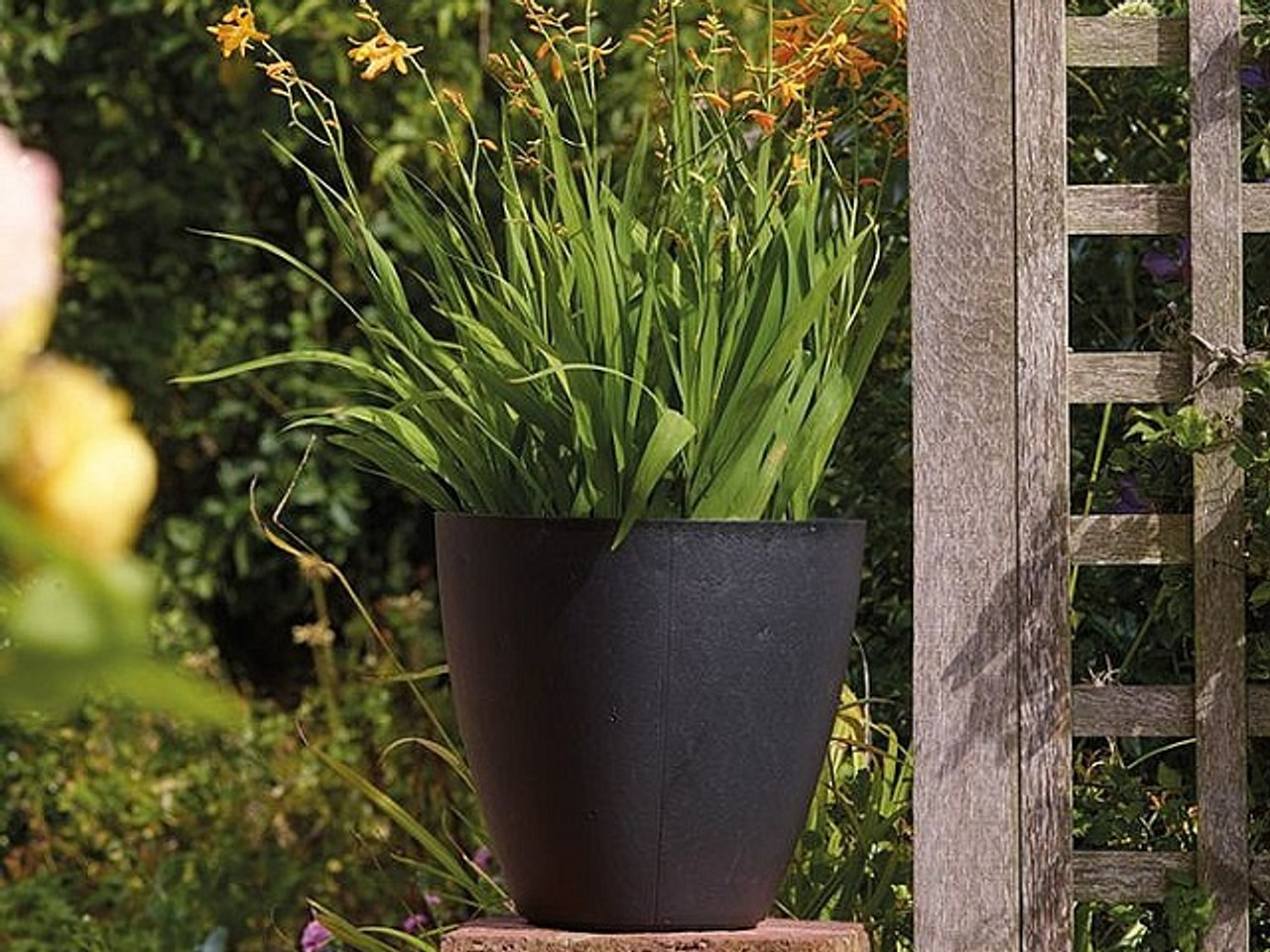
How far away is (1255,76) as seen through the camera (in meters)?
2.10

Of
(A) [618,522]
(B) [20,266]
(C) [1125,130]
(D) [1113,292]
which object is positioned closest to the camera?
(B) [20,266]

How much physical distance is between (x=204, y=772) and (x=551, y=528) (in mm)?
2324

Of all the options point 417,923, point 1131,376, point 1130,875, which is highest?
point 1131,376

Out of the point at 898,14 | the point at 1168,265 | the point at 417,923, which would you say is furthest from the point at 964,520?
the point at 417,923

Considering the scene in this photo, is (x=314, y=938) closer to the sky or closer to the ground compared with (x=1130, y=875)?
closer to the ground

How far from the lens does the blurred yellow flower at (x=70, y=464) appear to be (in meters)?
0.30

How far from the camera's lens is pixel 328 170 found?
14.3ft

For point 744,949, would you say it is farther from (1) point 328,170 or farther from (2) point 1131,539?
(1) point 328,170

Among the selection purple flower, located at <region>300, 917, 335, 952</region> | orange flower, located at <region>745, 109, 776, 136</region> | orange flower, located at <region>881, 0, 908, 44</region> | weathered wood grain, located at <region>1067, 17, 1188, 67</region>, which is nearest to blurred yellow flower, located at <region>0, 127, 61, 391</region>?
orange flower, located at <region>745, 109, 776, 136</region>

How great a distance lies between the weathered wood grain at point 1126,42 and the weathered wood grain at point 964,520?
9 centimetres

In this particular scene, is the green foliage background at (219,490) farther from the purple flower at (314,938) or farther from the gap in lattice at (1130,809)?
the gap in lattice at (1130,809)

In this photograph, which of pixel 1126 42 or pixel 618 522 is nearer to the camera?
pixel 618 522

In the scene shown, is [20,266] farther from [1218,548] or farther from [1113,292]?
[1113,292]

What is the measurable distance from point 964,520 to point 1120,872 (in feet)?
1.20
